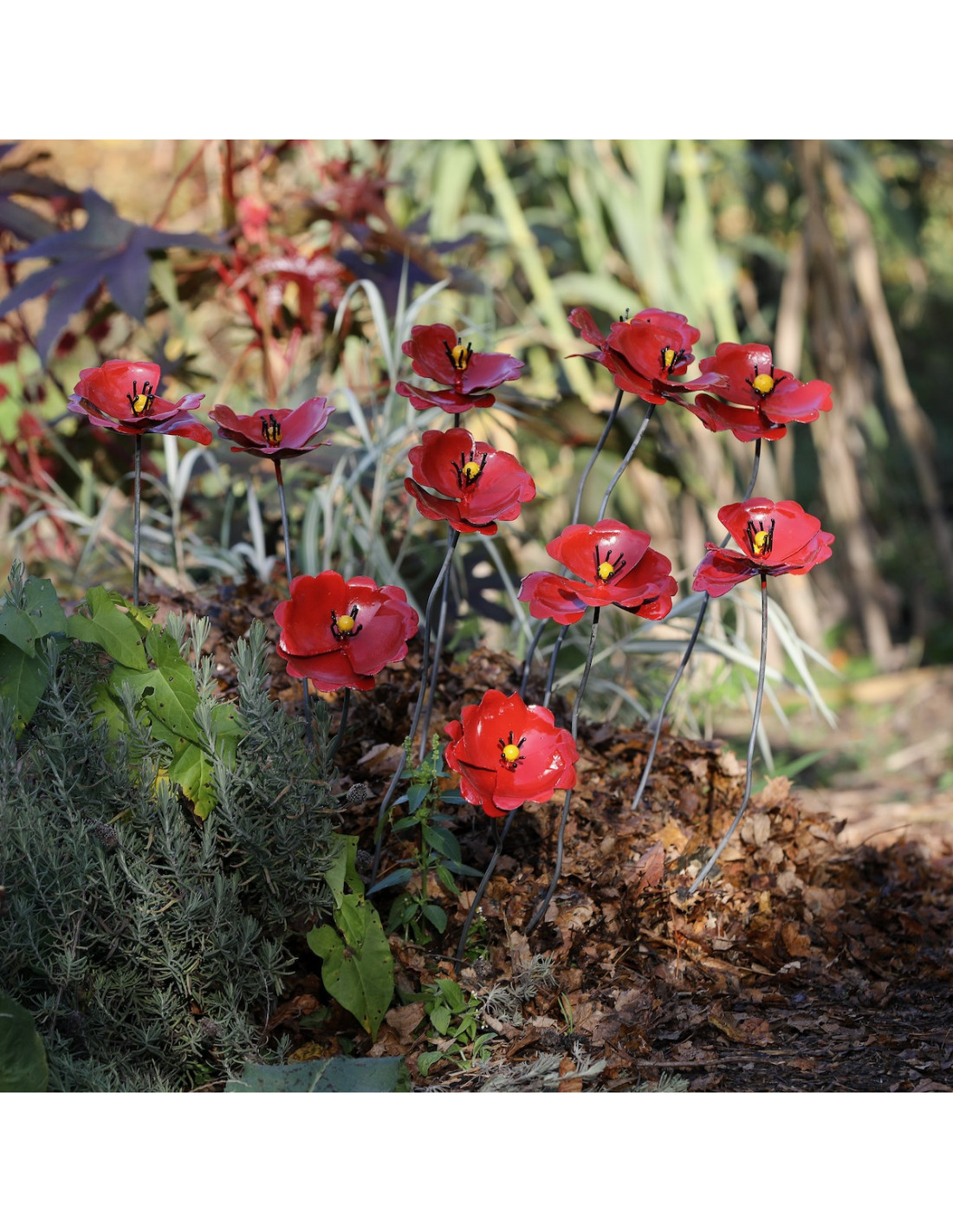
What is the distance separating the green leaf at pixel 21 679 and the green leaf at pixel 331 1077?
0.46 m

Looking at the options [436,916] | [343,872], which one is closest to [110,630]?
[343,872]

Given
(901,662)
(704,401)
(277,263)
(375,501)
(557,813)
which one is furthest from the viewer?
(901,662)

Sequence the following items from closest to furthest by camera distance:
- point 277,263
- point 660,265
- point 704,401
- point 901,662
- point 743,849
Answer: point 704,401
point 743,849
point 277,263
point 660,265
point 901,662

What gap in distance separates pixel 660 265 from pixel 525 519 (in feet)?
2.80

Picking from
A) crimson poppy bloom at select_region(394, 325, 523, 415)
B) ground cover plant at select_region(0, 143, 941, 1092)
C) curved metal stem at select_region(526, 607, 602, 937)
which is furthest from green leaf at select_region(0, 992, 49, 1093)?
crimson poppy bloom at select_region(394, 325, 523, 415)

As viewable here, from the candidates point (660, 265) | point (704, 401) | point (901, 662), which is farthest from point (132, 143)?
point (704, 401)

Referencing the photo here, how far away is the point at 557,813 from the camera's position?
153cm

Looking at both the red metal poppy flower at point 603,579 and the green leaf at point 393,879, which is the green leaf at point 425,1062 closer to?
the green leaf at point 393,879

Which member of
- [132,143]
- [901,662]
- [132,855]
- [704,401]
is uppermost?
[132,143]

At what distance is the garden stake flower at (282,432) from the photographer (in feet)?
4.13

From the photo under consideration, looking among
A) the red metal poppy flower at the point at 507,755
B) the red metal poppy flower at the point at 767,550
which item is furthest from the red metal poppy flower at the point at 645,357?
the red metal poppy flower at the point at 507,755

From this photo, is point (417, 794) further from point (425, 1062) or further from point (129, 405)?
point (129, 405)

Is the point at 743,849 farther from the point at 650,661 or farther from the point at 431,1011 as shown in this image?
the point at 650,661

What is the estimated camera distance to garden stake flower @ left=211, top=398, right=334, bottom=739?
1.26 m
